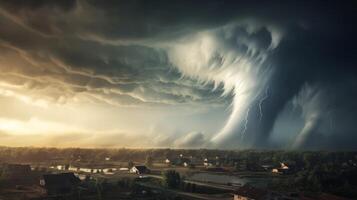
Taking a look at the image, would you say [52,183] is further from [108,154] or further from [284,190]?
[108,154]

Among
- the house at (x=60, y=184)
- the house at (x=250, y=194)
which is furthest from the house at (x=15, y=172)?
the house at (x=250, y=194)

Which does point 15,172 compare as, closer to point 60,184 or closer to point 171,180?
point 60,184

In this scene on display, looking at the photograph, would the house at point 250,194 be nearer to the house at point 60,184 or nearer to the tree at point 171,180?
the tree at point 171,180

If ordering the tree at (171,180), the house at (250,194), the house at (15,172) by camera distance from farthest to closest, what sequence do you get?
the house at (15,172)
the tree at (171,180)
the house at (250,194)

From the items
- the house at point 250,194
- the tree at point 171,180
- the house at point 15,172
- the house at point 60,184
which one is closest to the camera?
the house at point 250,194

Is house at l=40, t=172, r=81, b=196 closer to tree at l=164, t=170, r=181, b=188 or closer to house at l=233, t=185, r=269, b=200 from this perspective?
tree at l=164, t=170, r=181, b=188

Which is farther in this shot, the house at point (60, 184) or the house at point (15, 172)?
the house at point (15, 172)
